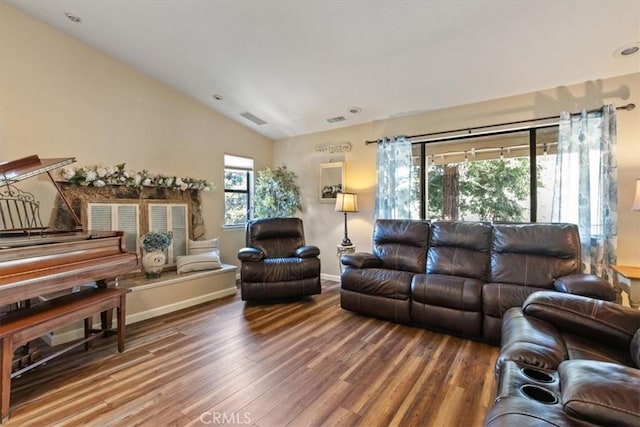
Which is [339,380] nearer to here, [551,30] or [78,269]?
[78,269]

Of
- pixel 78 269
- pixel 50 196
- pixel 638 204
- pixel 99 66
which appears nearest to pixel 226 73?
pixel 99 66

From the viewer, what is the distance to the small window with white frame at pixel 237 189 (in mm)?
4891

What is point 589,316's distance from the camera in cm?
Answer: 164

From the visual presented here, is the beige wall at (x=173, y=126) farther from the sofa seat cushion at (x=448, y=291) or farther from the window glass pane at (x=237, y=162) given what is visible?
the sofa seat cushion at (x=448, y=291)

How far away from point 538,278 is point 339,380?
6.68 feet

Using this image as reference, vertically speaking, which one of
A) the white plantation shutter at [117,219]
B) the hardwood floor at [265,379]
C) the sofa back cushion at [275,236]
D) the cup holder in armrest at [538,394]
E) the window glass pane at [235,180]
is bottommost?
the hardwood floor at [265,379]

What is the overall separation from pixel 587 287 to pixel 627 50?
6.99 feet

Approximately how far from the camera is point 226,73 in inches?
138

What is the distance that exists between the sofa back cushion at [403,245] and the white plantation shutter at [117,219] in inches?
115

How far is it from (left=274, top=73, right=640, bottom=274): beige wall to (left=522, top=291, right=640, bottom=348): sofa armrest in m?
1.89

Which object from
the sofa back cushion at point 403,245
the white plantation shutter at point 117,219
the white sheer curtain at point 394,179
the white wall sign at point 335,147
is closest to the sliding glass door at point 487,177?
the white sheer curtain at point 394,179

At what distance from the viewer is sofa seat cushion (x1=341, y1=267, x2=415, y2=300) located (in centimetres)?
296

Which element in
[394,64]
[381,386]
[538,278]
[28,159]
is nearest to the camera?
[381,386]

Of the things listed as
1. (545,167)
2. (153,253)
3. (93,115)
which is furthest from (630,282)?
(93,115)
